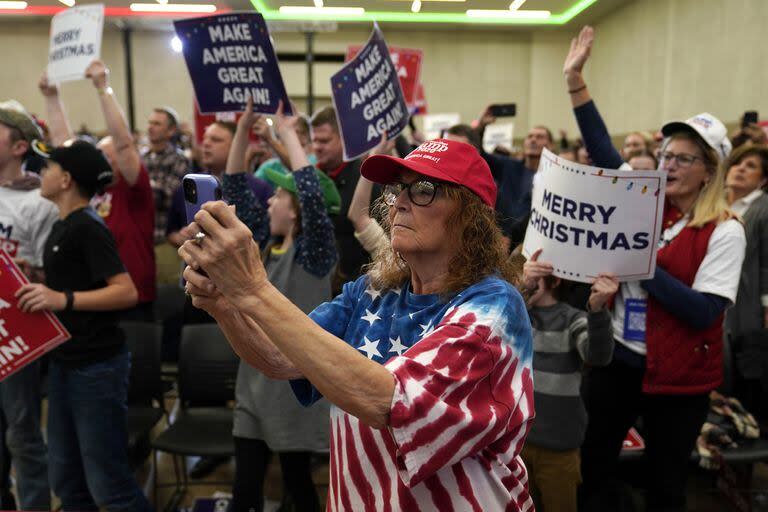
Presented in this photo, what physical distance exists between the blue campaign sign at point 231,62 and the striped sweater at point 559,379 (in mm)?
1628

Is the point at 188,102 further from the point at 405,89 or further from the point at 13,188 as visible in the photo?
the point at 13,188

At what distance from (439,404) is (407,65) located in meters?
4.79

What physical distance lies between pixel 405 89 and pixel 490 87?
370 inches

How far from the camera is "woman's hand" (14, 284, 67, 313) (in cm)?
241

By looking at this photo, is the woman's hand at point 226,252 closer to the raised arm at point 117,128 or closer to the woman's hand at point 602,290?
the woman's hand at point 602,290

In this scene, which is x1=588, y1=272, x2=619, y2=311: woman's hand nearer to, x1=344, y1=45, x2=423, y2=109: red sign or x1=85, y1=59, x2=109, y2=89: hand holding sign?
x1=85, y1=59, x2=109, y2=89: hand holding sign

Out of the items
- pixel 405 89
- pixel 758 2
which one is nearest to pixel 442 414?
pixel 405 89

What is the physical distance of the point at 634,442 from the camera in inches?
120

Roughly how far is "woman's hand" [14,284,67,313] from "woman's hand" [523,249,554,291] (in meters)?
1.88

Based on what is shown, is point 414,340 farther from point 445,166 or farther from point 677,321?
point 677,321

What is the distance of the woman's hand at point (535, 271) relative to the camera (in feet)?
7.39

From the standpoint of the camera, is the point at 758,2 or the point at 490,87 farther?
the point at 490,87

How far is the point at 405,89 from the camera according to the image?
17.9 feet

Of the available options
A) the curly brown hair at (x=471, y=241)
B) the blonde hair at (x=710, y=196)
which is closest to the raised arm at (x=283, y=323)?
the curly brown hair at (x=471, y=241)
